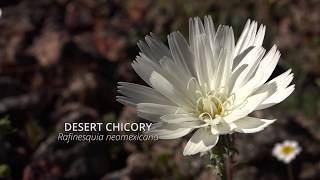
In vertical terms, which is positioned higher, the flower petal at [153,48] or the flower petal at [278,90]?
the flower petal at [153,48]

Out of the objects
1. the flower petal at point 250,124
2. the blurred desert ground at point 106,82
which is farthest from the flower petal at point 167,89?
the blurred desert ground at point 106,82

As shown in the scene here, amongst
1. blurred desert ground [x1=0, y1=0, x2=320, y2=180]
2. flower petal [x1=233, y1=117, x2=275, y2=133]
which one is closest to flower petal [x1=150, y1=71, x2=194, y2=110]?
flower petal [x1=233, y1=117, x2=275, y2=133]

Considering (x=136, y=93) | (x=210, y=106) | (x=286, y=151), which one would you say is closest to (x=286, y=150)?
(x=286, y=151)

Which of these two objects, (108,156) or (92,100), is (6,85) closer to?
(92,100)

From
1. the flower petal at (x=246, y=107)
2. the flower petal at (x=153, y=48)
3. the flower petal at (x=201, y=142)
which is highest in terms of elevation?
the flower petal at (x=153, y=48)

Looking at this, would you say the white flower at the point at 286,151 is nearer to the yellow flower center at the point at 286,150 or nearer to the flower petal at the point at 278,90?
the yellow flower center at the point at 286,150

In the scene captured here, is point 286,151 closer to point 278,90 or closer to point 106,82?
point 106,82

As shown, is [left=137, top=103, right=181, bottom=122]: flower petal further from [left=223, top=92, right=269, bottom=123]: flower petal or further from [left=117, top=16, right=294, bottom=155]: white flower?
[left=223, top=92, right=269, bottom=123]: flower petal
